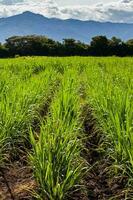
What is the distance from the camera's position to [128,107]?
15.1ft

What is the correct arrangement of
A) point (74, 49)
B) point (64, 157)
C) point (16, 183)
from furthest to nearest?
point (74, 49)
point (16, 183)
point (64, 157)

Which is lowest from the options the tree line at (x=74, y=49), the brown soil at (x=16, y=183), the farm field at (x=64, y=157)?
the tree line at (x=74, y=49)

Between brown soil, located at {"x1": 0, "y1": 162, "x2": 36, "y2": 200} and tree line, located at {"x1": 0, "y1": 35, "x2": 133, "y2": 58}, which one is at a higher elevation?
brown soil, located at {"x1": 0, "y1": 162, "x2": 36, "y2": 200}

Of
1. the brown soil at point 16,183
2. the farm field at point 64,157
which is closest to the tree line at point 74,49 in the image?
the farm field at point 64,157

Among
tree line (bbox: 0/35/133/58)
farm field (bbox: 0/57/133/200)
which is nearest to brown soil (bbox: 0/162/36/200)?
farm field (bbox: 0/57/133/200)

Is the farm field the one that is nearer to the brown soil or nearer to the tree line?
the brown soil

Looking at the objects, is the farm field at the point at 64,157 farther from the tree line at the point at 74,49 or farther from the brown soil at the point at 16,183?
the tree line at the point at 74,49

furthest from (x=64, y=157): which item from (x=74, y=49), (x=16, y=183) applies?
(x=74, y=49)

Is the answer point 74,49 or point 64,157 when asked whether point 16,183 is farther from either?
point 74,49

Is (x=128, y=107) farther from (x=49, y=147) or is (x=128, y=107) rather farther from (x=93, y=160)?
(x=49, y=147)

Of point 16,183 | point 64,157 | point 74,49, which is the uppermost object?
point 64,157

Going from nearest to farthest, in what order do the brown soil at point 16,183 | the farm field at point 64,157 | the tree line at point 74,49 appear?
the farm field at point 64,157 → the brown soil at point 16,183 → the tree line at point 74,49

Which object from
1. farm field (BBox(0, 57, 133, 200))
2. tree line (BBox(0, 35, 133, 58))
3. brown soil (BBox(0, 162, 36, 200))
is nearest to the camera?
farm field (BBox(0, 57, 133, 200))

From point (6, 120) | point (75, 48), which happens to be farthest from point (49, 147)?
point (75, 48)
